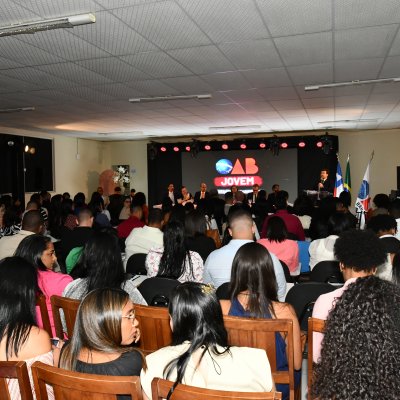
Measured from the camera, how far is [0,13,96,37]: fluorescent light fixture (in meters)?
4.00

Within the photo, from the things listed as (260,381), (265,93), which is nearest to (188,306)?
(260,381)

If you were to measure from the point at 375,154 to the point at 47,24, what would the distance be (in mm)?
13152

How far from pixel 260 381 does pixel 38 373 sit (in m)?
→ 0.90

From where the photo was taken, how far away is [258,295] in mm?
2582

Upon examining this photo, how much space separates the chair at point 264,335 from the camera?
2.26 metres

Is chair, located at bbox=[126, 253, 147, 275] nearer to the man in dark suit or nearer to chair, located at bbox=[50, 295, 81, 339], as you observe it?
chair, located at bbox=[50, 295, 81, 339]

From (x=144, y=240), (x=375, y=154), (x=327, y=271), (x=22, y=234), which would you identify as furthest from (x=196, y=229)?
(x=375, y=154)

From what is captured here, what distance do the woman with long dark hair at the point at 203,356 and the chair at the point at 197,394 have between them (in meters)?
0.10

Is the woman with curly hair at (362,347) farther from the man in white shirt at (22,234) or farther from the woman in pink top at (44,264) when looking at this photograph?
the man in white shirt at (22,234)

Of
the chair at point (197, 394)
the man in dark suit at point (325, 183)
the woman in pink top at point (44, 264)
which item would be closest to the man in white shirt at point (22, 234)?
the woman in pink top at point (44, 264)

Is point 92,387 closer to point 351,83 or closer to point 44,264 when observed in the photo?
point 44,264

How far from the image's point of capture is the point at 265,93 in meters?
7.73

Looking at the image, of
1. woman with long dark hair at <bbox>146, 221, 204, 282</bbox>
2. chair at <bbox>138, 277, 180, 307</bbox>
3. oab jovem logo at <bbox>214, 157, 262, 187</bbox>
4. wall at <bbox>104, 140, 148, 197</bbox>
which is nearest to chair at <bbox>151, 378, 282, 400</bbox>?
chair at <bbox>138, 277, 180, 307</bbox>

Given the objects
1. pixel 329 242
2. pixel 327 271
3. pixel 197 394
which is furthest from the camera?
pixel 329 242
